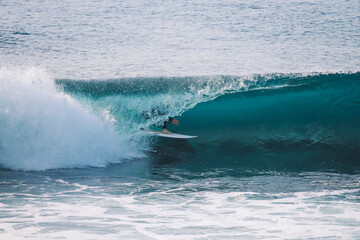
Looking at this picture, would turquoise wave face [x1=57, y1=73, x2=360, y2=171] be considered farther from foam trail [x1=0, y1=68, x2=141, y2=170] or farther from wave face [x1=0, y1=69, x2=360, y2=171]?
foam trail [x1=0, y1=68, x2=141, y2=170]

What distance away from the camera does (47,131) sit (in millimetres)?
6742

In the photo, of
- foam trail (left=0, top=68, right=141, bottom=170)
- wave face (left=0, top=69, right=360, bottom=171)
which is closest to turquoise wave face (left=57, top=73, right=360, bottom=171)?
wave face (left=0, top=69, right=360, bottom=171)

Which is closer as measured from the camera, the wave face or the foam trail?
the foam trail

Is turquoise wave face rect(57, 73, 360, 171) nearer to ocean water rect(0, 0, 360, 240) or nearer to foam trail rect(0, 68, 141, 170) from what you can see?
ocean water rect(0, 0, 360, 240)

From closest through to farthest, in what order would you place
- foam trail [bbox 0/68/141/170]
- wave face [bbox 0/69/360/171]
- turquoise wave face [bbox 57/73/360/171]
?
foam trail [bbox 0/68/141/170], wave face [bbox 0/69/360/171], turquoise wave face [bbox 57/73/360/171]

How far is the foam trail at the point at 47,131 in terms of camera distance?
21.1 feet

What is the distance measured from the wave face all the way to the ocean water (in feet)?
0.08

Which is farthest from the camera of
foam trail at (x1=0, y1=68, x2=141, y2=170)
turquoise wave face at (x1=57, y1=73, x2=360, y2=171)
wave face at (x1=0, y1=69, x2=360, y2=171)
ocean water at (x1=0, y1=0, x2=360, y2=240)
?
turquoise wave face at (x1=57, y1=73, x2=360, y2=171)

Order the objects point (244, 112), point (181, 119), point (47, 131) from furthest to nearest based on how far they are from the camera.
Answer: point (244, 112) < point (181, 119) < point (47, 131)

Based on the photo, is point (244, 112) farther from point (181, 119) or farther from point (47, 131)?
point (47, 131)

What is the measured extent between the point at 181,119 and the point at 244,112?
1.20 m

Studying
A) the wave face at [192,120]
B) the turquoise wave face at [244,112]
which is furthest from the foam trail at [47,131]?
the turquoise wave face at [244,112]

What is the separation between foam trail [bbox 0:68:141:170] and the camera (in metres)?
6.42

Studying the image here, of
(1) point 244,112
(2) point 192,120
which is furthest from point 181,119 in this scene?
(1) point 244,112
